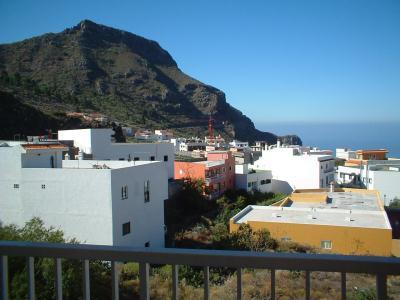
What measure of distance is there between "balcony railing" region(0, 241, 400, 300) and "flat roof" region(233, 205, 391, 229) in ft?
52.0

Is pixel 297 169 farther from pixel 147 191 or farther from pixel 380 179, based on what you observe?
pixel 147 191

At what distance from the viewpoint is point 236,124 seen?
347ft

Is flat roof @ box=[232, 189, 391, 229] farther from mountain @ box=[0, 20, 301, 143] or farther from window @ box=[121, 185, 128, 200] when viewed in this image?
mountain @ box=[0, 20, 301, 143]

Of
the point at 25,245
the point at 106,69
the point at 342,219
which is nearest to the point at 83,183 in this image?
the point at 342,219

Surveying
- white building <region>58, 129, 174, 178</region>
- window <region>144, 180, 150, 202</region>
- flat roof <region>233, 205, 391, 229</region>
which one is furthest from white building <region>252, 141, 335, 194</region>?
window <region>144, 180, 150, 202</region>

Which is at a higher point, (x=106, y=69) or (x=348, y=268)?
(x=106, y=69)

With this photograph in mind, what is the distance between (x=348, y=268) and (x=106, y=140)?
25117 millimetres

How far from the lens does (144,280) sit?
1.83 m

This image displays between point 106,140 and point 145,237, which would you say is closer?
point 145,237

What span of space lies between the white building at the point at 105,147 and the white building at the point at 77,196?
760cm

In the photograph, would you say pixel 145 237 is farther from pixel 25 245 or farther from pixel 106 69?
pixel 106 69

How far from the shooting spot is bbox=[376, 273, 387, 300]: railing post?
1596mm

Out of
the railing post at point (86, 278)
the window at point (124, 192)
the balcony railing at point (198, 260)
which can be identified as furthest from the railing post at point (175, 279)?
the window at point (124, 192)

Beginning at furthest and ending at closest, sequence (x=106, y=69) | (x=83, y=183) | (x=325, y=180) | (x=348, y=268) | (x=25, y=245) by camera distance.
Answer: (x=106, y=69) < (x=325, y=180) < (x=83, y=183) < (x=25, y=245) < (x=348, y=268)
